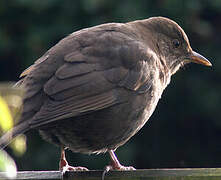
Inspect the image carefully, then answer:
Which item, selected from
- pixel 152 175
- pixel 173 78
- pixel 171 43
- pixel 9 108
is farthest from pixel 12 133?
pixel 173 78

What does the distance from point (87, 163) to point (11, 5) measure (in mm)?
2326

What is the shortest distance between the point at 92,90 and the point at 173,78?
3.72 metres

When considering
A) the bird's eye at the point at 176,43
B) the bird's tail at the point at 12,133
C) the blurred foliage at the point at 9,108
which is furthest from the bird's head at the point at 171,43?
the blurred foliage at the point at 9,108

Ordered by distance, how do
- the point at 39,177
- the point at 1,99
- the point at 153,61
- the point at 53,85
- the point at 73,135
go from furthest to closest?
the point at 153,61
the point at 73,135
the point at 53,85
the point at 39,177
the point at 1,99

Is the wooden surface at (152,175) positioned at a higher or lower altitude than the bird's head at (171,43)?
higher

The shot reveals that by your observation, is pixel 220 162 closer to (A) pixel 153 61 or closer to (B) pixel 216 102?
(B) pixel 216 102

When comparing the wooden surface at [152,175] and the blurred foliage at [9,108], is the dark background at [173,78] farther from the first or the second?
the blurred foliage at [9,108]

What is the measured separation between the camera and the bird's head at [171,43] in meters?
5.53

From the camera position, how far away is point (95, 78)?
169 inches

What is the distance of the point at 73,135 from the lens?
14.3 ft

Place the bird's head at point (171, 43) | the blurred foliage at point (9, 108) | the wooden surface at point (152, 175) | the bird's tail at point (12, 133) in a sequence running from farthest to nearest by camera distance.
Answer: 1. the bird's head at point (171, 43)
2. the bird's tail at point (12, 133)
3. the wooden surface at point (152, 175)
4. the blurred foliage at point (9, 108)

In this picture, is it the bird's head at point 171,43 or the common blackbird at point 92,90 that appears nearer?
the common blackbird at point 92,90

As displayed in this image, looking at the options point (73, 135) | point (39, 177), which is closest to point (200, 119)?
point (73, 135)

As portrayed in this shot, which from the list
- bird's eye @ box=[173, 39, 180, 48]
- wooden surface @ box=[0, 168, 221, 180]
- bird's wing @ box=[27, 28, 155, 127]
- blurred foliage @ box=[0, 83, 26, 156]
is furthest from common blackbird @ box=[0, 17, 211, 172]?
blurred foliage @ box=[0, 83, 26, 156]
